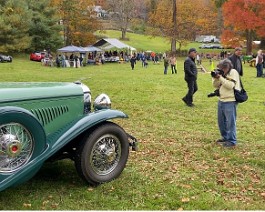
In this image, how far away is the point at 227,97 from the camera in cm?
733

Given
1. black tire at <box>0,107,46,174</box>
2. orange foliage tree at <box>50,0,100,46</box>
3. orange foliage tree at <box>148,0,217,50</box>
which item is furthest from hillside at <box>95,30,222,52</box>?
black tire at <box>0,107,46,174</box>

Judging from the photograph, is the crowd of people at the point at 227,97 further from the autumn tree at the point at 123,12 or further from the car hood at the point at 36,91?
the autumn tree at the point at 123,12

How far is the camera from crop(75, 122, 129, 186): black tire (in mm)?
5098

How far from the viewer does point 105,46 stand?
46.7 metres

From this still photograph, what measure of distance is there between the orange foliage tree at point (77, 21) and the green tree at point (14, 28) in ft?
29.9

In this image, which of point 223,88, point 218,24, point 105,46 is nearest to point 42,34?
point 105,46

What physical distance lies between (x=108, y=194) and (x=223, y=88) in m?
3.38

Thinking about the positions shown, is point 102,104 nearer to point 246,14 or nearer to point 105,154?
point 105,154

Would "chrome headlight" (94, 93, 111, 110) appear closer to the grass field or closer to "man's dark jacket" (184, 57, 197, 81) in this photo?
the grass field

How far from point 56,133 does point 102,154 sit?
2.20 ft

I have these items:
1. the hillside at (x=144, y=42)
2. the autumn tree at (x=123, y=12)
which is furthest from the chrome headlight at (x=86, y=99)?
the autumn tree at (x=123, y=12)

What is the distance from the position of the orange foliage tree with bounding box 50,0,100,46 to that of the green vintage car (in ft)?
160

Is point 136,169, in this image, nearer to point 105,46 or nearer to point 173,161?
point 173,161

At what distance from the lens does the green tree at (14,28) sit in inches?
1630
